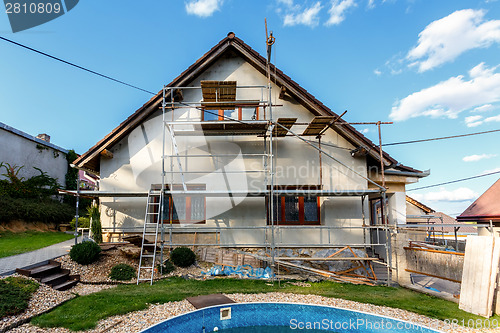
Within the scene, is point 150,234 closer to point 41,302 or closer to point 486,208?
point 41,302

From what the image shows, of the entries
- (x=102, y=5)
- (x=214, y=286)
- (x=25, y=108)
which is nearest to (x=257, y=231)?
(x=214, y=286)

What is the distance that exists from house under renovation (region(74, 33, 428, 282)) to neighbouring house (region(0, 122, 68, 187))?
324 inches

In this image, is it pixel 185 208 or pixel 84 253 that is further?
pixel 185 208

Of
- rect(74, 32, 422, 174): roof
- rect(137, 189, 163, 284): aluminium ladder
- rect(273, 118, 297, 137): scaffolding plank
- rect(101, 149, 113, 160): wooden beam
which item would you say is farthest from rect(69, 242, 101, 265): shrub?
rect(273, 118, 297, 137): scaffolding plank

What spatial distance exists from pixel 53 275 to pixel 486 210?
1275 cm

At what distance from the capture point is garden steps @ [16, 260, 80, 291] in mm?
6938

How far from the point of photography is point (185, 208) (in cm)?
1093

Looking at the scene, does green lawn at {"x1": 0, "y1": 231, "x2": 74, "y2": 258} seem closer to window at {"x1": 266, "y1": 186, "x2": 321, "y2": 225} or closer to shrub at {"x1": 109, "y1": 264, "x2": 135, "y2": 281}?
shrub at {"x1": 109, "y1": 264, "x2": 135, "y2": 281}

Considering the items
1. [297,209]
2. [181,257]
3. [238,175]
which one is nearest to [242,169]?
[238,175]

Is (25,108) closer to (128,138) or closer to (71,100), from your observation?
(71,100)

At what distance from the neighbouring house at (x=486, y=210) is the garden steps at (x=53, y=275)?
38.3 ft

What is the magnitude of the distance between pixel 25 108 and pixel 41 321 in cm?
1407

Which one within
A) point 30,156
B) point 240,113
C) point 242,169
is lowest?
point 242,169

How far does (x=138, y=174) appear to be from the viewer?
10.8 meters
